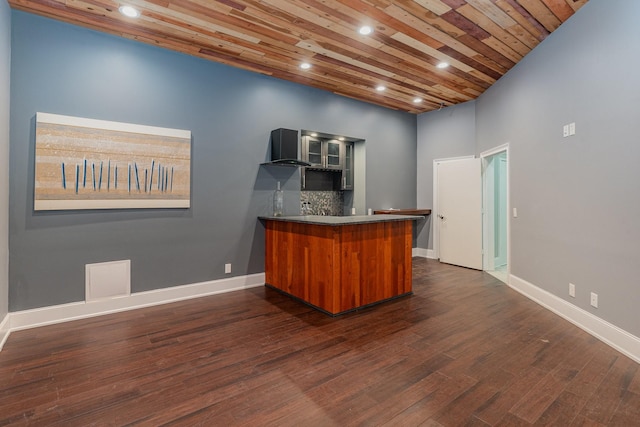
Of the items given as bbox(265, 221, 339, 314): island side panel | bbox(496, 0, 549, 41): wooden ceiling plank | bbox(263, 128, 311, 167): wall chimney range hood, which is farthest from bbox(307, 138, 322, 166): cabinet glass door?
bbox(496, 0, 549, 41): wooden ceiling plank

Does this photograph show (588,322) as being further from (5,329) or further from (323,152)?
(5,329)

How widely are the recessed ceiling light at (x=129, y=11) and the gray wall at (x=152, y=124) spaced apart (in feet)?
1.89

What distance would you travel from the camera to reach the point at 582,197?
3053mm

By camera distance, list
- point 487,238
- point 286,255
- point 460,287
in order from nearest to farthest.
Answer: point 286,255
point 460,287
point 487,238

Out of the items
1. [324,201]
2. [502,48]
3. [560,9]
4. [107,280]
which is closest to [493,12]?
[560,9]

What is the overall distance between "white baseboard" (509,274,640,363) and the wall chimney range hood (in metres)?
3.46

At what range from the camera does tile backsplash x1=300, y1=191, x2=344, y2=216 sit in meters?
5.62

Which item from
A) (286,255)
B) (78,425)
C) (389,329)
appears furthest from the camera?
(286,255)

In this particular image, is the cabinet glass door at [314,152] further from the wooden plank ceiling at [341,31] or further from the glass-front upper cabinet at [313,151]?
the wooden plank ceiling at [341,31]

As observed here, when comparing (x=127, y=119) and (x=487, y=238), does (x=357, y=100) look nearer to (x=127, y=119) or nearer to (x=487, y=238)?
A: (x=487, y=238)

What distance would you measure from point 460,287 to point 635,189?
92.4 inches

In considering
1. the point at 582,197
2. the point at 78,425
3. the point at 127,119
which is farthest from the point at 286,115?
the point at 78,425

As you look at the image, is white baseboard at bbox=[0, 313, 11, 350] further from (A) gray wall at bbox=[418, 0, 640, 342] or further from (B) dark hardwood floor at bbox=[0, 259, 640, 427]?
(A) gray wall at bbox=[418, 0, 640, 342]

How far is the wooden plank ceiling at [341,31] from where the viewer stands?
113 inches
